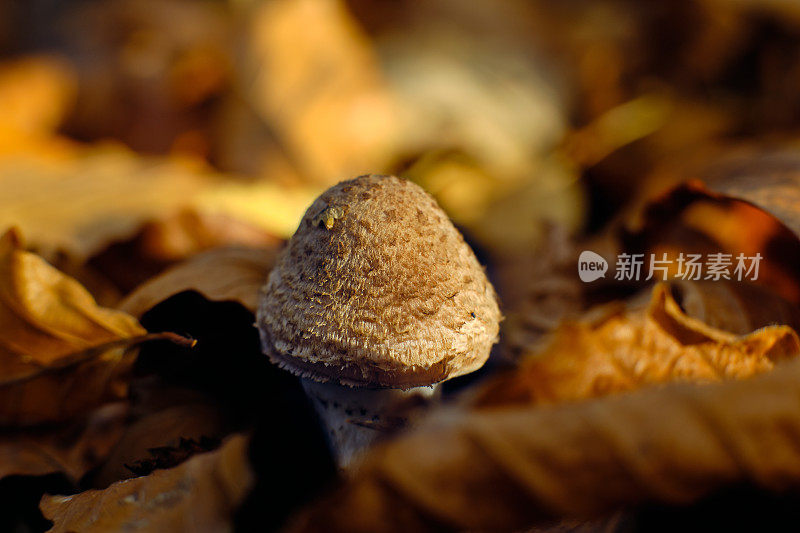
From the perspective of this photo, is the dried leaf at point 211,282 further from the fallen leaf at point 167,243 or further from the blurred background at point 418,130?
the fallen leaf at point 167,243

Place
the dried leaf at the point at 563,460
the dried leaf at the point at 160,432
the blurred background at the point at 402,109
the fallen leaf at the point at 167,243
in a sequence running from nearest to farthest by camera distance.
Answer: the dried leaf at the point at 563,460, the dried leaf at the point at 160,432, the fallen leaf at the point at 167,243, the blurred background at the point at 402,109

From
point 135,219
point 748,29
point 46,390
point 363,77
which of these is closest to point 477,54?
point 363,77

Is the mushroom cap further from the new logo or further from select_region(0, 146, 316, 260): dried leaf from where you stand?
select_region(0, 146, 316, 260): dried leaf

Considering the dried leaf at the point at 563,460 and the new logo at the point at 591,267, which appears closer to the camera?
the dried leaf at the point at 563,460

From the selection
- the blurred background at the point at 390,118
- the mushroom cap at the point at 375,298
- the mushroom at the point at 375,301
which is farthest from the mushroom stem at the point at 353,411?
the blurred background at the point at 390,118

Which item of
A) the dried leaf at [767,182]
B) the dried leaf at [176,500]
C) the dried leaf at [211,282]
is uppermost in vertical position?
the dried leaf at [767,182]

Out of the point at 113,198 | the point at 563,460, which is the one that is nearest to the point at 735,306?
the point at 563,460

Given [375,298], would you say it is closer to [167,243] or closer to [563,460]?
[563,460]
